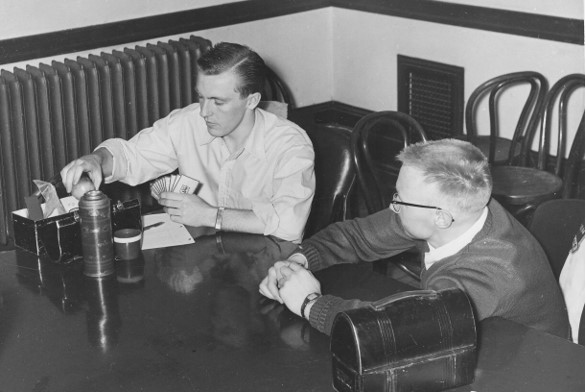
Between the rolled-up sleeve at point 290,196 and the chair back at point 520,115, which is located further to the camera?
the chair back at point 520,115

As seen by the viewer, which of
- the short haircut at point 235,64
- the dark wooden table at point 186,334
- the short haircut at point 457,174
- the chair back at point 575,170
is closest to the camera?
the dark wooden table at point 186,334

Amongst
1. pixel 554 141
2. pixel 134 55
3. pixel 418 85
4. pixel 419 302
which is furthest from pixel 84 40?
pixel 419 302

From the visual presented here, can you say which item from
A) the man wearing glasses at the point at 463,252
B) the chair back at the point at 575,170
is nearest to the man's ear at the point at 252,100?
the man wearing glasses at the point at 463,252

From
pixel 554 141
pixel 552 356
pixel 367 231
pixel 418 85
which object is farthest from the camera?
pixel 418 85

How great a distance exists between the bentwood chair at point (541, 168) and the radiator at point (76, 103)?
65.6 inches

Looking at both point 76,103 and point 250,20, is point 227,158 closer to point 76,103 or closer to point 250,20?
point 76,103

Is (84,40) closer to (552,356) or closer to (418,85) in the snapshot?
A: (418,85)

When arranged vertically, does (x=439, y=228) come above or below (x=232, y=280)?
above

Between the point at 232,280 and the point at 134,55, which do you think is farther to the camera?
the point at 134,55

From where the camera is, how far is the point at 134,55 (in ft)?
15.0

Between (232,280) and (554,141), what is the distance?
2.70 metres

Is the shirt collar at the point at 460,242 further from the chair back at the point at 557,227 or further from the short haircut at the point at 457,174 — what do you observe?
the chair back at the point at 557,227

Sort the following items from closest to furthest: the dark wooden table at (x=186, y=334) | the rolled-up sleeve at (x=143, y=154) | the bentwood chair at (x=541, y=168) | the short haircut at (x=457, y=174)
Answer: the dark wooden table at (x=186, y=334)
the short haircut at (x=457, y=174)
the rolled-up sleeve at (x=143, y=154)
the bentwood chair at (x=541, y=168)

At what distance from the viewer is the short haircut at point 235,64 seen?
3096 millimetres
